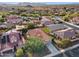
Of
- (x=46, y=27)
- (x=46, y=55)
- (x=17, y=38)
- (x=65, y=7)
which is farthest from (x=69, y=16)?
(x=17, y=38)

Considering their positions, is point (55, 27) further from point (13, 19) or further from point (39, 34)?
point (13, 19)

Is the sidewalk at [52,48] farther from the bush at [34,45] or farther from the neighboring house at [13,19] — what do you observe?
the neighboring house at [13,19]

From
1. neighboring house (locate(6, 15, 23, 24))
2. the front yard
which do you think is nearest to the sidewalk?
the front yard

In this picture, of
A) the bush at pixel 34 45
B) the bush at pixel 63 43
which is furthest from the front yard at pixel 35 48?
the bush at pixel 63 43

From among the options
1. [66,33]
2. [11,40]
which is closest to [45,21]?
[66,33]

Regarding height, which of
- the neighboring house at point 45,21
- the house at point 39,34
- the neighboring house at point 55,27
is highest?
the neighboring house at point 45,21

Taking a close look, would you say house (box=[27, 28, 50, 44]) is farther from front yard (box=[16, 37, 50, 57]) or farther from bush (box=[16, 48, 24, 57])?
bush (box=[16, 48, 24, 57])

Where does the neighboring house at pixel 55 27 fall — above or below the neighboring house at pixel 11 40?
above
